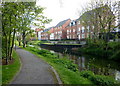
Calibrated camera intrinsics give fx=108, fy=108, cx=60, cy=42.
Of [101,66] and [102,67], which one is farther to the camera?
[101,66]

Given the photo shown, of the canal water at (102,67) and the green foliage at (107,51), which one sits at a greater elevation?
the green foliage at (107,51)

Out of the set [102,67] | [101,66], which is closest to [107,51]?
[101,66]

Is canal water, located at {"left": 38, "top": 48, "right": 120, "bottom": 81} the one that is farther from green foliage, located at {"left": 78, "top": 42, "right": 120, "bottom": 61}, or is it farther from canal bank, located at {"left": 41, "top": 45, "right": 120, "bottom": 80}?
green foliage, located at {"left": 78, "top": 42, "right": 120, "bottom": 61}

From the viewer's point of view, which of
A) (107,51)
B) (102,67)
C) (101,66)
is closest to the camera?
(102,67)

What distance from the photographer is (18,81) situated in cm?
419

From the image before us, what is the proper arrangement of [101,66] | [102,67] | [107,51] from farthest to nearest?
[107,51] < [101,66] < [102,67]

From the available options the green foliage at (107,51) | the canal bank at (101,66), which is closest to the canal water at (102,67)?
the canal bank at (101,66)

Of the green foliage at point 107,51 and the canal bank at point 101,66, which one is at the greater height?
the green foliage at point 107,51

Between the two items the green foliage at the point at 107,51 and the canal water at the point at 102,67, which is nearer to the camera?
the canal water at the point at 102,67

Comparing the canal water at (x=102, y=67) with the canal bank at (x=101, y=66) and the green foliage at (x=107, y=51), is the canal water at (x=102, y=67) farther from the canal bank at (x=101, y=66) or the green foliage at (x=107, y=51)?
the green foliage at (x=107, y=51)

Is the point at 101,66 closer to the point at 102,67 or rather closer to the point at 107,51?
the point at 102,67

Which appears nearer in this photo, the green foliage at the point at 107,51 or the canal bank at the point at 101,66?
the canal bank at the point at 101,66

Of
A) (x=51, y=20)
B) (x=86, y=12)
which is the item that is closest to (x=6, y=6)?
(x=51, y=20)

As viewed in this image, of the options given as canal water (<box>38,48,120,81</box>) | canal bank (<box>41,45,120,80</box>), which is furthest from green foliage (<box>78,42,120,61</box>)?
canal water (<box>38,48,120,81</box>)
